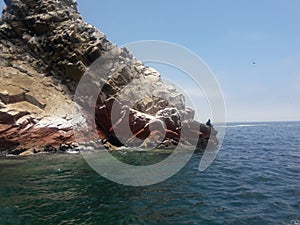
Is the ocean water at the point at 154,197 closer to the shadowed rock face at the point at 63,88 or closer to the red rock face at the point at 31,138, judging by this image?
the red rock face at the point at 31,138

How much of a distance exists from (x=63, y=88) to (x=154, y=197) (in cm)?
3382

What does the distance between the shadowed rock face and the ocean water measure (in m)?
10.8

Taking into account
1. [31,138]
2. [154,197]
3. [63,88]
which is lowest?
[154,197]

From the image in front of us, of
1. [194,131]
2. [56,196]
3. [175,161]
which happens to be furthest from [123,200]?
[194,131]

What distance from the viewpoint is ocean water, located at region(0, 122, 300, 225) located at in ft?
41.8

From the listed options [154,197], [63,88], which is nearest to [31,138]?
[63,88]

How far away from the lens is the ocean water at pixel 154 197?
12742 millimetres

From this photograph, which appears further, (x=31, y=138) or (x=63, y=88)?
(x=63, y=88)

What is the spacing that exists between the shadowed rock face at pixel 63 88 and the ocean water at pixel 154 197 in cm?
1078

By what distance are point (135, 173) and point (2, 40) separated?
4094 cm

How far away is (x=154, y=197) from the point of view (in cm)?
1627

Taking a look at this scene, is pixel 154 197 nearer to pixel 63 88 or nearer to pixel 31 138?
pixel 31 138

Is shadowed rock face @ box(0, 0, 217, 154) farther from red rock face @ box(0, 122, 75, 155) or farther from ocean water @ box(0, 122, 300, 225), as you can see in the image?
ocean water @ box(0, 122, 300, 225)

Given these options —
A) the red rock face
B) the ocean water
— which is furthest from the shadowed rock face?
the ocean water
